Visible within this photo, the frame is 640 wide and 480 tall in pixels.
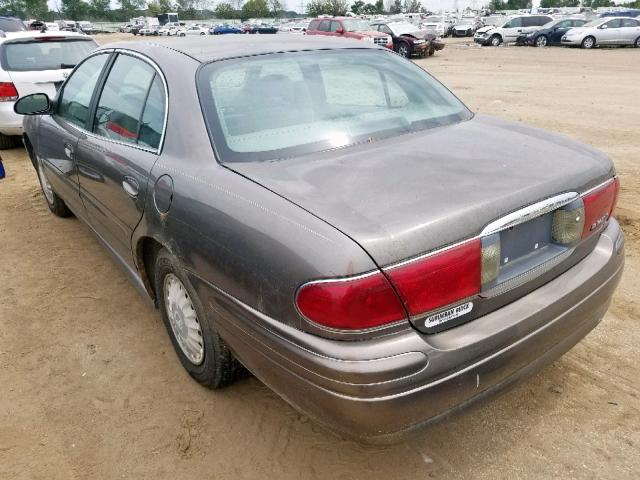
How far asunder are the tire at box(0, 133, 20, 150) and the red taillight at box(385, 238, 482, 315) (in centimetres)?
814

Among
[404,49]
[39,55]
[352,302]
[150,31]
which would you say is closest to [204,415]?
[352,302]

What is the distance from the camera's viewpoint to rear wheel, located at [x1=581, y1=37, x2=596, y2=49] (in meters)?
27.0

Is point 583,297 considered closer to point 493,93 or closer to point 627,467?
point 627,467

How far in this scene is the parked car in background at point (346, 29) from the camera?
2020 cm

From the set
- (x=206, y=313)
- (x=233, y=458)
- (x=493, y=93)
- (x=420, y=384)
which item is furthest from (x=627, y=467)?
(x=493, y=93)

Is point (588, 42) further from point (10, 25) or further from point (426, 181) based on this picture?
point (426, 181)

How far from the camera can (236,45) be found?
9.46 ft

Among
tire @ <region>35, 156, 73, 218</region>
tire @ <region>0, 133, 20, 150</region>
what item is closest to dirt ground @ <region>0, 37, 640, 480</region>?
tire @ <region>35, 156, 73, 218</region>

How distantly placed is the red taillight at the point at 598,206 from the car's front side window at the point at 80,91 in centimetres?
291

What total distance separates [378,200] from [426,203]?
162 mm

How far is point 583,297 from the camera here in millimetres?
2209

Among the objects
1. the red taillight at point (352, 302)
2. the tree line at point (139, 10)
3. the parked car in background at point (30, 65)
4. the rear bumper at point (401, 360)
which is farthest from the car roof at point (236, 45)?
the tree line at point (139, 10)

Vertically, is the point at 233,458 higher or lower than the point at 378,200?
lower

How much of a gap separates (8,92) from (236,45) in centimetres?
563
